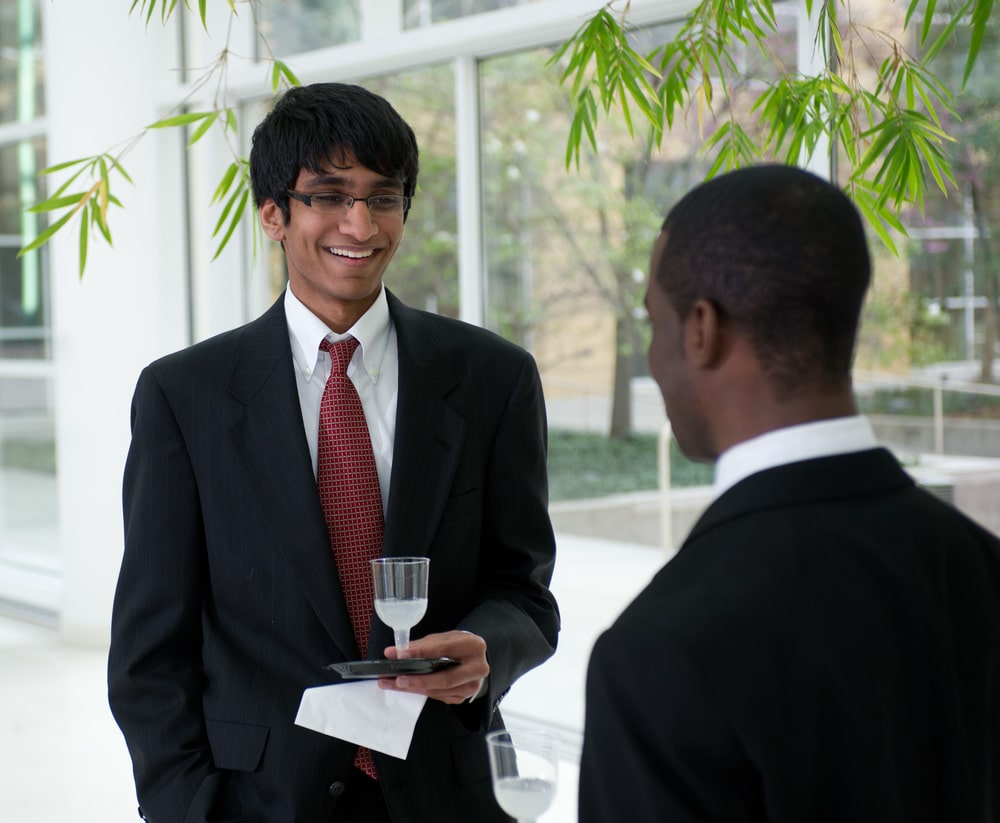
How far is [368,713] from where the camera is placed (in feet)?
5.25

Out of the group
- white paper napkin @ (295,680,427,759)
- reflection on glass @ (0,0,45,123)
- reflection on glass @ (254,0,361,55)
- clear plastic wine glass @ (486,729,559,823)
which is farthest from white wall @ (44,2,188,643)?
clear plastic wine glass @ (486,729,559,823)

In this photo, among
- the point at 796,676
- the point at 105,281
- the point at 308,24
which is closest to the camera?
the point at 796,676

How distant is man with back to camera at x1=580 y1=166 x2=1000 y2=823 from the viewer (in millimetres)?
871

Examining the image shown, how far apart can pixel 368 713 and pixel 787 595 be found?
848mm

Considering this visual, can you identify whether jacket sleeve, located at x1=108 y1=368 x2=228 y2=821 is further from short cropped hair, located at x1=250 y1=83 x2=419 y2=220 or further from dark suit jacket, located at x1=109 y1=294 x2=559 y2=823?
short cropped hair, located at x1=250 y1=83 x2=419 y2=220

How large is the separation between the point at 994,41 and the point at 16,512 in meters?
6.20

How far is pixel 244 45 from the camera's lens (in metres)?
5.59

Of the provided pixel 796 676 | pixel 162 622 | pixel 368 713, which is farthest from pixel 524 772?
pixel 162 622

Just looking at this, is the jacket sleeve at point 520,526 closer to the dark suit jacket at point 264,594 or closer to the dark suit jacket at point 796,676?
the dark suit jacket at point 264,594

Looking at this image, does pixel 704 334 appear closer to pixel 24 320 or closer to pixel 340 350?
pixel 340 350

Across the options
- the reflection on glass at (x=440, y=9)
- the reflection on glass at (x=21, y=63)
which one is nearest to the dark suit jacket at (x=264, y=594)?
the reflection on glass at (x=440, y=9)

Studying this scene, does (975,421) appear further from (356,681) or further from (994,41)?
(356,681)

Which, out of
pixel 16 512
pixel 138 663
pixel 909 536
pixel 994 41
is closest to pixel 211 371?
pixel 138 663

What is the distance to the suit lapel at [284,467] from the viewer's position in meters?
1.67
